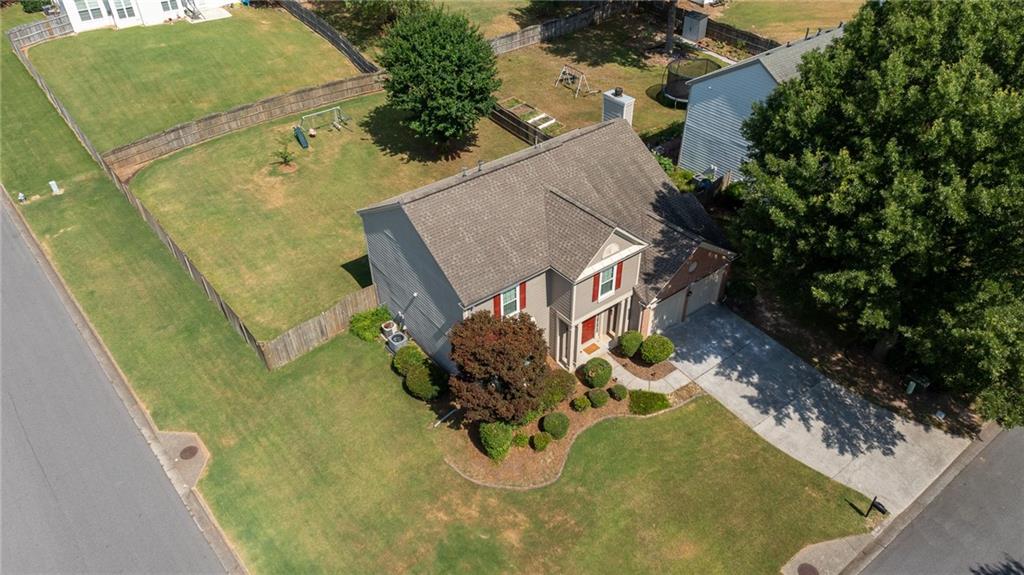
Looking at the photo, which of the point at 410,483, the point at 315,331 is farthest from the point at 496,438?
the point at 315,331

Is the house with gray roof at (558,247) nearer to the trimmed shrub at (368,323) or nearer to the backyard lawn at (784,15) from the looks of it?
the trimmed shrub at (368,323)

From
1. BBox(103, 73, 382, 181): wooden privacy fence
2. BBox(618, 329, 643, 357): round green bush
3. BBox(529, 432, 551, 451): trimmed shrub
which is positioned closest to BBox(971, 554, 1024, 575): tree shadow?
BBox(618, 329, 643, 357): round green bush

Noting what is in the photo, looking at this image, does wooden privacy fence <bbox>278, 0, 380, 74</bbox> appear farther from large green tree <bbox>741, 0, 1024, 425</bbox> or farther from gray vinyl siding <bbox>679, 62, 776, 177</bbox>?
large green tree <bbox>741, 0, 1024, 425</bbox>

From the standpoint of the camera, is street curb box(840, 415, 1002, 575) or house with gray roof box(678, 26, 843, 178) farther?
house with gray roof box(678, 26, 843, 178)

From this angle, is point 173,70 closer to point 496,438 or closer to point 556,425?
point 496,438

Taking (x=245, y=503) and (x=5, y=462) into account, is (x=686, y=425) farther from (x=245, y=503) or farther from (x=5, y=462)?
(x=5, y=462)

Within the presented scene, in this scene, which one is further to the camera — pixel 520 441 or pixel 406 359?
pixel 406 359
